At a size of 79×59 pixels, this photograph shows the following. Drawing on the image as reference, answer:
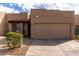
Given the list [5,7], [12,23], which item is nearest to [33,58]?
[12,23]

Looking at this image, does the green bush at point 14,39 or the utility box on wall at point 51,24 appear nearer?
the green bush at point 14,39

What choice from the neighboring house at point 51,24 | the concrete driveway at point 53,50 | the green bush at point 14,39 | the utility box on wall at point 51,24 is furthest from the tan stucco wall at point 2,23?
the green bush at point 14,39

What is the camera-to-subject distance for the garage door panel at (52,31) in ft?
100

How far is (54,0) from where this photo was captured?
54.1ft

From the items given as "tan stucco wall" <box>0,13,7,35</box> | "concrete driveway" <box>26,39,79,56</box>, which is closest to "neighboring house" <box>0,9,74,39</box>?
"tan stucco wall" <box>0,13,7,35</box>

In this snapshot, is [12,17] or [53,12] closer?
[53,12]

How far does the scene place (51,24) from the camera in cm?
3064

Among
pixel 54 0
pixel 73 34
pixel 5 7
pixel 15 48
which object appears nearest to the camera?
pixel 54 0

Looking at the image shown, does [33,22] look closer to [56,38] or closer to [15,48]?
[56,38]

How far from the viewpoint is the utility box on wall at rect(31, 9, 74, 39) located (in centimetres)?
3036

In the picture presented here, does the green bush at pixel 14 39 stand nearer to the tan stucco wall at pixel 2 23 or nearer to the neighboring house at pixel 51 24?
the neighboring house at pixel 51 24

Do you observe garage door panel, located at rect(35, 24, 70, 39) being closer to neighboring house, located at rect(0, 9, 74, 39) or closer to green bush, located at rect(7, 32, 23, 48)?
neighboring house, located at rect(0, 9, 74, 39)

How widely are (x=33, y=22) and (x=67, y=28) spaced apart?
4241 mm

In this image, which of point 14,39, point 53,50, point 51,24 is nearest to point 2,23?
point 51,24
